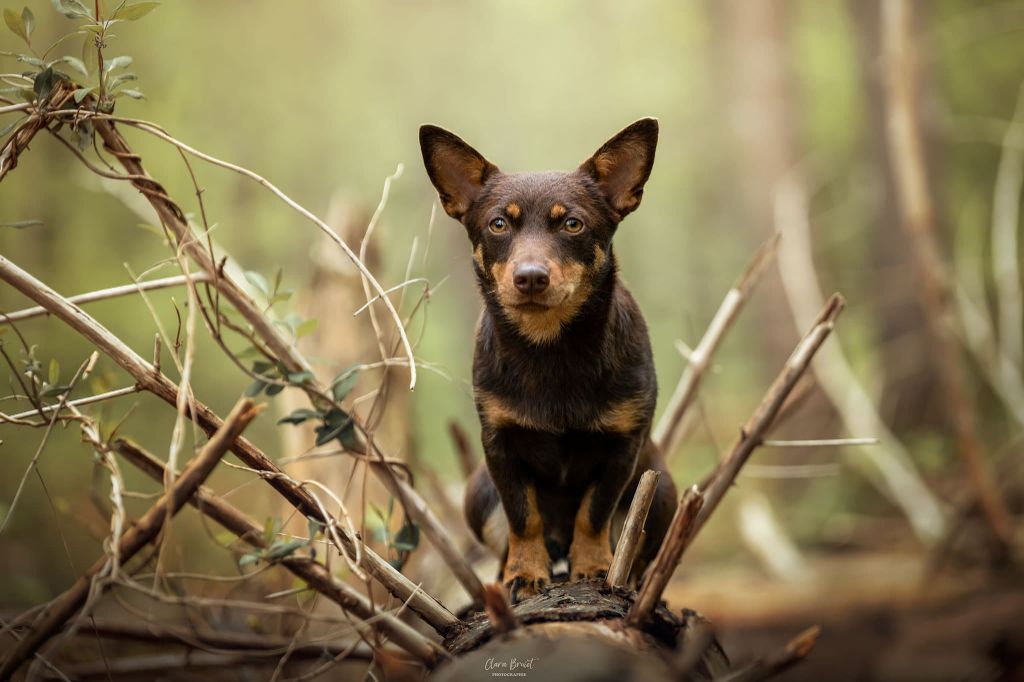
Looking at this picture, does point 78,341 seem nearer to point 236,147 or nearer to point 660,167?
point 236,147

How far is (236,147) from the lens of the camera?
906 centimetres

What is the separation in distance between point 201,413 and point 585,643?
120 cm

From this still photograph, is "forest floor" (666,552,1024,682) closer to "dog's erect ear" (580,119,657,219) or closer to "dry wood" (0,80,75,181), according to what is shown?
"dog's erect ear" (580,119,657,219)


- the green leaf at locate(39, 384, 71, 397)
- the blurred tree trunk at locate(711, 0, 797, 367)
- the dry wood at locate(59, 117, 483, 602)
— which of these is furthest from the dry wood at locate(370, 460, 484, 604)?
the blurred tree trunk at locate(711, 0, 797, 367)

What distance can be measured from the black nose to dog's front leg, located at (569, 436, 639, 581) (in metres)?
0.60

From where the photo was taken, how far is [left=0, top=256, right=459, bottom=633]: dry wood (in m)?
2.29

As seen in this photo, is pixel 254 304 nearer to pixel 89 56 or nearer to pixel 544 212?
pixel 89 56

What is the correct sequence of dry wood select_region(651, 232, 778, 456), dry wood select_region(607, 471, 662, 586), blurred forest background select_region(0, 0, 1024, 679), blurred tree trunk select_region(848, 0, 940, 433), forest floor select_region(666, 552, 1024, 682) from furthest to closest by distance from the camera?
blurred tree trunk select_region(848, 0, 940, 433) → blurred forest background select_region(0, 0, 1024, 679) → forest floor select_region(666, 552, 1024, 682) → dry wood select_region(651, 232, 778, 456) → dry wood select_region(607, 471, 662, 586)

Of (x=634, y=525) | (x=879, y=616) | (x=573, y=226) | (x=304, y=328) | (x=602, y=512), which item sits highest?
(x=573, y=226)

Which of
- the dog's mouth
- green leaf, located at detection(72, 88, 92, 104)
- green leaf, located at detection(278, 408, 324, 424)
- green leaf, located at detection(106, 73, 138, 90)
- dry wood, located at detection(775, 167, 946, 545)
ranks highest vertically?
green leaf, located at detection(106, 73, 138, 90)

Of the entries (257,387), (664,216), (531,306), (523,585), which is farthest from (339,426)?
(664,216)

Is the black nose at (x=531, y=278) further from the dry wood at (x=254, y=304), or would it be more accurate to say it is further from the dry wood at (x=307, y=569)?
the dry wood at (x=307, y=569)

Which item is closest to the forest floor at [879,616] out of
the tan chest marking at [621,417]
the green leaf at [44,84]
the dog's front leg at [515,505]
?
the dog's front leg at [515,505]

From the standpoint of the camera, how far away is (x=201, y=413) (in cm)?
243
